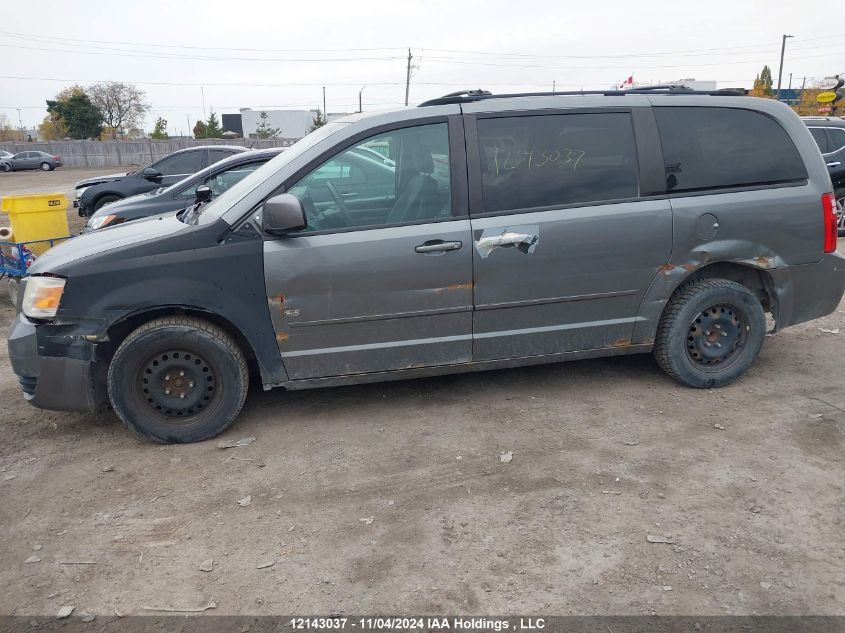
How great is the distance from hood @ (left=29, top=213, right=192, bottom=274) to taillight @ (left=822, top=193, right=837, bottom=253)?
4.18 metres

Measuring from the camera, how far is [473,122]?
4195mm

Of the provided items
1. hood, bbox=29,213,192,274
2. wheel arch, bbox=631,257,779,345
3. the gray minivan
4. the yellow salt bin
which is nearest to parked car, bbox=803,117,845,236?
the gray minivan

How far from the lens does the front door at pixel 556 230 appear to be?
4.18 meters

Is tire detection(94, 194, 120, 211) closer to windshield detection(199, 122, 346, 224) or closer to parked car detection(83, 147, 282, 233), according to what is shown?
parked car detection(83, 147, 282, 233)

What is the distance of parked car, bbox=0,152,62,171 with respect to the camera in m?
41.9

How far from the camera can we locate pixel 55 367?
3.97 m

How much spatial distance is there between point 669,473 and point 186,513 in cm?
253

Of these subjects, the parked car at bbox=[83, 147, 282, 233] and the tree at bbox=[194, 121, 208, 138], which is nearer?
the parked car at bbox=[83, 147, 282, 233]

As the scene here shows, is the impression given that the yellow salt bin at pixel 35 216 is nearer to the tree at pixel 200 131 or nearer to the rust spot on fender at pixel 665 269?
the rust spot on fender at pixel 665 269

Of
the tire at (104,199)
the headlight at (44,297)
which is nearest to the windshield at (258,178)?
the headlight at (44,297)

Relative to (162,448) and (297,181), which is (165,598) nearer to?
(162,448)

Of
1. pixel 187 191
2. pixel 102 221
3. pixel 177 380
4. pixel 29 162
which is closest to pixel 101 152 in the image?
pixel 29 162

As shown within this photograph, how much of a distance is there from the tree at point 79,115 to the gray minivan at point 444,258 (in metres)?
65.8

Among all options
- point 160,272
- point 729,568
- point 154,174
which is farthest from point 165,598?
point 154,174
